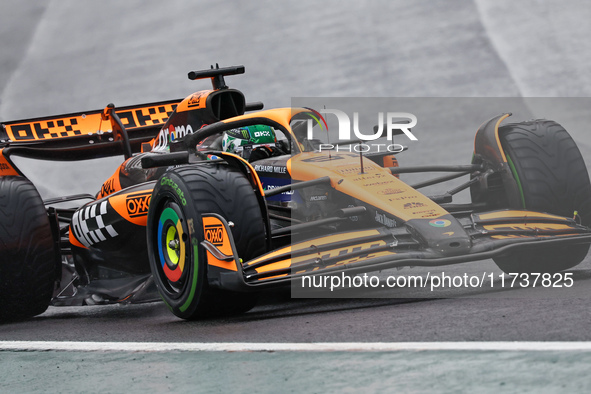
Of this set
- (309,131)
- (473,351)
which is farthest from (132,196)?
(473,351)

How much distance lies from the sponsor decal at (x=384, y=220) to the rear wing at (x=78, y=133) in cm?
305

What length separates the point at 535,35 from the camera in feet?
41.2

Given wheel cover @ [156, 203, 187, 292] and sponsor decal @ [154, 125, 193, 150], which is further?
sponsor decal @ [154, 125, 193, 150]

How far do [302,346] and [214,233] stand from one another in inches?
49.5

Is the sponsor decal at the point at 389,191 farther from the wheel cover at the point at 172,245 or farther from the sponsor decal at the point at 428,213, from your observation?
the wheel cover at the point at 172,245

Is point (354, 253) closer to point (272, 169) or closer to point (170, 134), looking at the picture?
point (272, 169)

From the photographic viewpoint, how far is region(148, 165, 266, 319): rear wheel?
4105mm

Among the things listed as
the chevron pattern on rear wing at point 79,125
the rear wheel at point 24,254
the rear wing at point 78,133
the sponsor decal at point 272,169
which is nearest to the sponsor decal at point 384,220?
the sponsor decal at point 272,169

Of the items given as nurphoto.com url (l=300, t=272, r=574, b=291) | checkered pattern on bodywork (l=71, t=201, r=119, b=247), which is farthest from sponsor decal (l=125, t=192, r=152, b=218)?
nurphoto.com url (l=300, t=272, r=574, b=291)

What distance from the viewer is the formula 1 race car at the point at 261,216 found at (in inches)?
160

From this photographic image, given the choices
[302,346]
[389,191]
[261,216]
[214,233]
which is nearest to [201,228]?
[214,233]

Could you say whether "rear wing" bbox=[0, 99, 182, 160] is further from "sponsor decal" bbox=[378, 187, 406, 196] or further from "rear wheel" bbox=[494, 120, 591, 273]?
"rear wheel" bbox=[494, 120, 591, 273]

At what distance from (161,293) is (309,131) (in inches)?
59.0

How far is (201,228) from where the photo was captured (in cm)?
408
